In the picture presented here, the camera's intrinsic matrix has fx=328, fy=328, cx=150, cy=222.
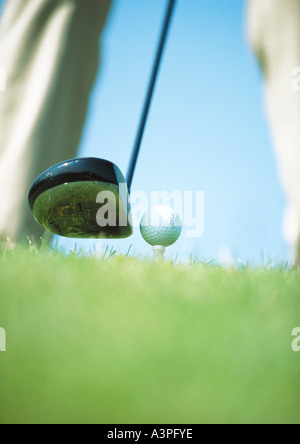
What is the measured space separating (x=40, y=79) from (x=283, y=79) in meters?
1.10

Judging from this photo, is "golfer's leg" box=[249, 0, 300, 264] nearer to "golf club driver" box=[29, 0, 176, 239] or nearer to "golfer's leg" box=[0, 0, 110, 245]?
"golf club driver" box=[29, 0, 176, 239]

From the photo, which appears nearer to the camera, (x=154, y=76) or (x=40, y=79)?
(x=154, y=76)

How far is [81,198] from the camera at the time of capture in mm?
1081

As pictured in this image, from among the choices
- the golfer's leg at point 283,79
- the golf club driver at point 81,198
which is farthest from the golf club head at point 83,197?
the golfer's leg at point 283,79

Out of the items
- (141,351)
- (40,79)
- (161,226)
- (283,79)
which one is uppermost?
(40,79)

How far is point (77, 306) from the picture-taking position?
621 millimetres

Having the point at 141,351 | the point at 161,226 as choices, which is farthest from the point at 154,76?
the point at 141,351

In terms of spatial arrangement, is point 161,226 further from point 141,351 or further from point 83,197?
point 141,351

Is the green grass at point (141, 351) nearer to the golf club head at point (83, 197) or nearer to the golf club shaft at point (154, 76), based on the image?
the golf club head at point (83, 197)

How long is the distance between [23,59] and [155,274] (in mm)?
1327

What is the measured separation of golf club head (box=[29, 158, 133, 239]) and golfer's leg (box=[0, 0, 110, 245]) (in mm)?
376

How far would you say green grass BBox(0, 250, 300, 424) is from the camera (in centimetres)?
47

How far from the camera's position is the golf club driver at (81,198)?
3.53 feet

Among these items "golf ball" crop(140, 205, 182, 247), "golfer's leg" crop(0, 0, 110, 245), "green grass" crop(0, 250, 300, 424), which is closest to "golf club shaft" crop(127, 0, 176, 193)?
"golf ball" crop(140, 205, 182, 247)
